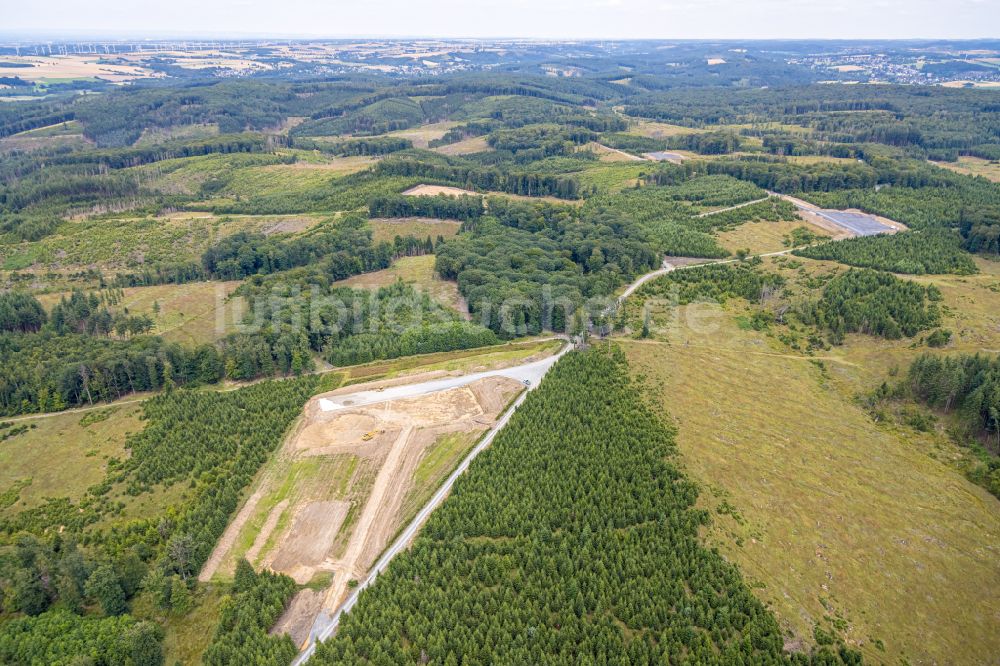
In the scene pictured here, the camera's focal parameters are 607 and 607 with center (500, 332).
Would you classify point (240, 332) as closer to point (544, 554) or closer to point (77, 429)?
point (77, 429)

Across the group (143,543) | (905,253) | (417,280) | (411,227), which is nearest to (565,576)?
(143,543)

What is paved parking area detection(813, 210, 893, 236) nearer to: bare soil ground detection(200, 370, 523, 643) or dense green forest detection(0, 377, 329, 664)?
bare soil ground detection(200, 370, 523, 643)

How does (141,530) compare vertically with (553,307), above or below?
below

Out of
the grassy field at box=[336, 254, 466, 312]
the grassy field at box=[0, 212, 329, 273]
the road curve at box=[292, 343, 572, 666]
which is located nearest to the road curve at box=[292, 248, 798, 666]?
the road curve at box=[292, 343, 572, 666]

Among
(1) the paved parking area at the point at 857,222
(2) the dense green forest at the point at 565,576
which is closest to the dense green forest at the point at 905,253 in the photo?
(1) the paved parking area at the point at 857,222

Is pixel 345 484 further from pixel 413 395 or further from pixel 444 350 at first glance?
pixel 444 350

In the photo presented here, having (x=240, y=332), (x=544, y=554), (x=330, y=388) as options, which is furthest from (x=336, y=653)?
(x=240, y=332)
